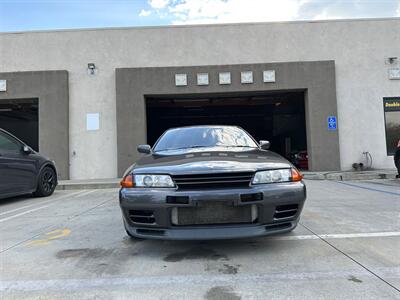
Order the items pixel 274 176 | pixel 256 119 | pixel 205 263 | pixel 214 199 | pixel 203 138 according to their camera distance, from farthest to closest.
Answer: pixel 256 119 → pixel 203 138 → pixel 274 176 → pixel 205 263 → pixel 214 199

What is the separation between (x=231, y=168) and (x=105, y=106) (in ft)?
36.7

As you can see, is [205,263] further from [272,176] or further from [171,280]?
[272,176]

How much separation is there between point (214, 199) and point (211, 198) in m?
0.03

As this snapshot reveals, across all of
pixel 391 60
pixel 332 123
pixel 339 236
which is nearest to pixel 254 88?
pixel 332 123

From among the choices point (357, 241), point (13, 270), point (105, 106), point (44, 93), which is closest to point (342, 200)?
point (357, 241)

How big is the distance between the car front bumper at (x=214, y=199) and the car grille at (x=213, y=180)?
0.07 metres

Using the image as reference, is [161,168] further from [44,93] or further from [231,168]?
[44,93]

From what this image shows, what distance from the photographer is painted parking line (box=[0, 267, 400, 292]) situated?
2.79 meters

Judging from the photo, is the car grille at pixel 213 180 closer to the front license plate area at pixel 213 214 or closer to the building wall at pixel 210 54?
the front license plate area at pixel 213 214

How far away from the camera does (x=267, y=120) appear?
92.7 feet

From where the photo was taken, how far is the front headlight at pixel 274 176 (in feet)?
10.8

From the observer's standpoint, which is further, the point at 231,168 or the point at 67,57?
the point at 67,57

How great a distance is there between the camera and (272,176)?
3.35 m

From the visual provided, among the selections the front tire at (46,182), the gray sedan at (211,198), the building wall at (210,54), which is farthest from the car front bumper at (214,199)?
the building wall at (210,54)
